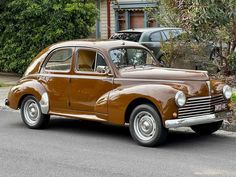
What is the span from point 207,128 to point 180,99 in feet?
4.76

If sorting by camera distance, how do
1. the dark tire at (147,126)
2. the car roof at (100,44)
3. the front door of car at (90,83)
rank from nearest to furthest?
the dark tire at (147,126) → the front door of car at (90,83) → the car roof at (100,44)

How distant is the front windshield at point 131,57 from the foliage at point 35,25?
745 cm

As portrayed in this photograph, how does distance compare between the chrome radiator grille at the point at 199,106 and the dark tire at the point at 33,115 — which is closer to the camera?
the chrome radiator grille at the point at 199,106

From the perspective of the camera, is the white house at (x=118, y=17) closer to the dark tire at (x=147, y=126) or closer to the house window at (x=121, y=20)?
the house window at (x=121, y=20)

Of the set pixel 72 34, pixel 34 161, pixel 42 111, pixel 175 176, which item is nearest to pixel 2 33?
pixel 72 34

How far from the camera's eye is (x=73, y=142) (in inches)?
347

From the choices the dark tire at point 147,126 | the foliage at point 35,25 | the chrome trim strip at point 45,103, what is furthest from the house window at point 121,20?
the dark tire at point 147,126

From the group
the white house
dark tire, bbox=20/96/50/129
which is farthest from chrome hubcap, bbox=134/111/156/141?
the white house

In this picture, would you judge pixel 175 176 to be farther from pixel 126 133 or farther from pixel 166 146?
pixel 126 133

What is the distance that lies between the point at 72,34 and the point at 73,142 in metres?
9.03

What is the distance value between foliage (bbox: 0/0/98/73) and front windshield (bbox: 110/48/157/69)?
745 cm

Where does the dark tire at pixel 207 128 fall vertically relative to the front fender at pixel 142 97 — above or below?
below

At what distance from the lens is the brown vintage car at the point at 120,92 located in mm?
8164

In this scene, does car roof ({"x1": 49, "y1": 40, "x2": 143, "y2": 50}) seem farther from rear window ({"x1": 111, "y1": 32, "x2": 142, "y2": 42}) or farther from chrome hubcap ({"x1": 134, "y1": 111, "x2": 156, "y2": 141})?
rear window ({"x1": 111, "y1": 32, "x2": 142, "y2": 42})
